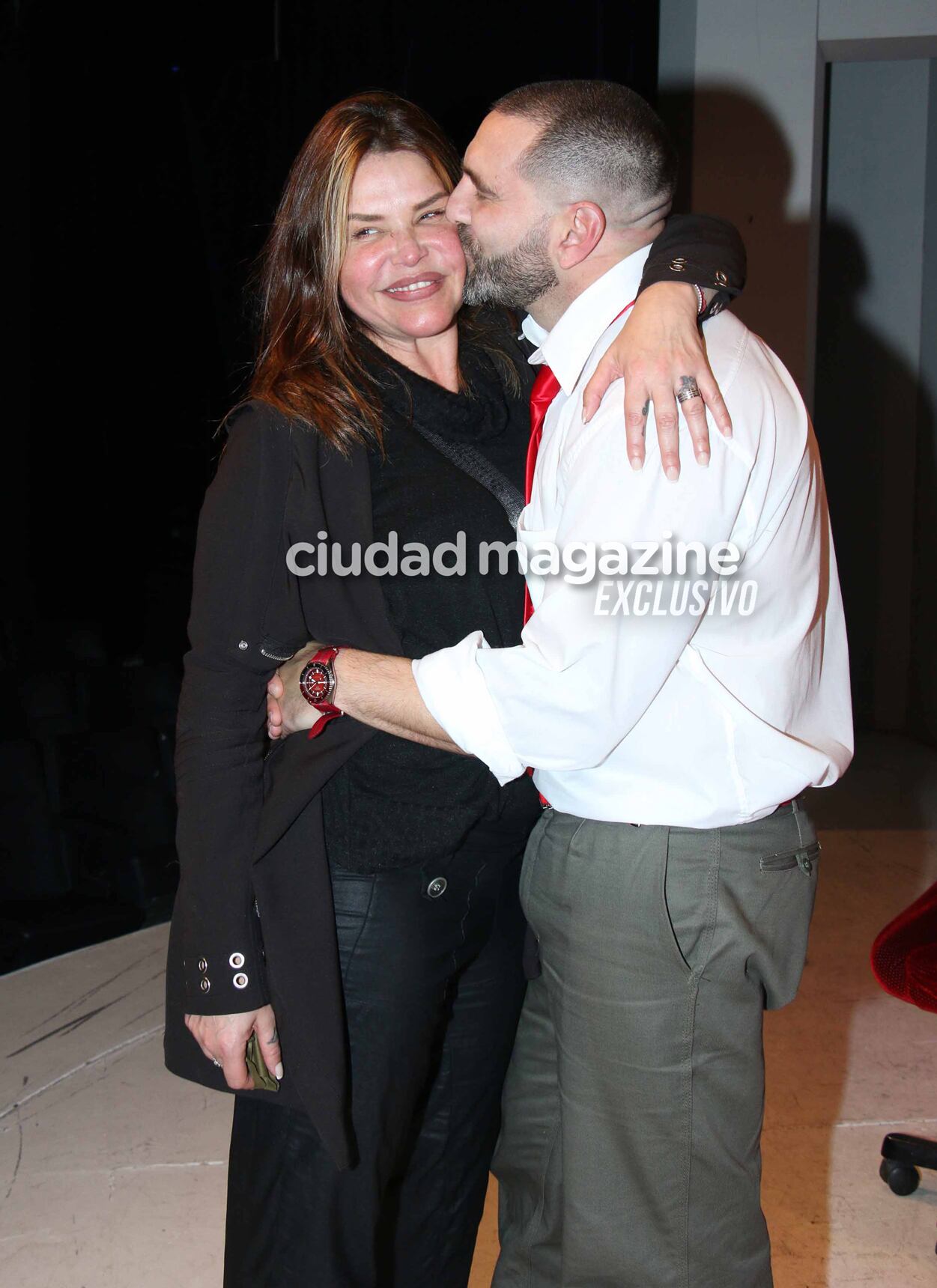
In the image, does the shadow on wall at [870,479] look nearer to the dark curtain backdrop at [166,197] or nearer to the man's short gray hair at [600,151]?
the dark curtain backdrop at [166,197]

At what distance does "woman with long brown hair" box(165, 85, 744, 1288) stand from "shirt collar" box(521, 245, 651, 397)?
0.05 meters

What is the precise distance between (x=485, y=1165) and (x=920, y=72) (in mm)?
5656

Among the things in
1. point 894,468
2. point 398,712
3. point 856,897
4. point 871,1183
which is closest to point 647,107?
point 398,712

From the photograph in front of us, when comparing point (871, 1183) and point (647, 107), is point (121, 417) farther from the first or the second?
point (871, 1183)

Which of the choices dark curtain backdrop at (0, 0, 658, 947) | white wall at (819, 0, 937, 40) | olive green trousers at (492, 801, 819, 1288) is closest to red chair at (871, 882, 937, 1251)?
olive green trousers at (492, 801, 819, 1288)

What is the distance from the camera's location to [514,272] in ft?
4.44

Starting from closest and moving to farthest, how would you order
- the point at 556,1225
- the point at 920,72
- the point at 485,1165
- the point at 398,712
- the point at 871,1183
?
the point at 398,712
the point at 556,1225
the point at 485,1165
the point at 871,1183
the point at 920,72

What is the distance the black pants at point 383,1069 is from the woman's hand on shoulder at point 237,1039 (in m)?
0.04

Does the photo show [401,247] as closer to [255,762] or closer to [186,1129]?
[255,762]

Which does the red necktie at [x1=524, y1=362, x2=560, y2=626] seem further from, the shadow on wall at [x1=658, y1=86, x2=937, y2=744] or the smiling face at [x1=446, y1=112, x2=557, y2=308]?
the shadow on wall at [x1=658, y1=86, x2=937, y2=744]

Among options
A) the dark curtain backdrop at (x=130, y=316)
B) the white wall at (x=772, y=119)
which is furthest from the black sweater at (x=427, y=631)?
the white wall at (x=772, y=119)

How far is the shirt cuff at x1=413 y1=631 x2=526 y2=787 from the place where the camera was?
116 cm

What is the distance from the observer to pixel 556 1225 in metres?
1.47

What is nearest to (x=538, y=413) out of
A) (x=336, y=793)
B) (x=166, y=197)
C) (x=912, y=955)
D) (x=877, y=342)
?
(x=336, y=793)
